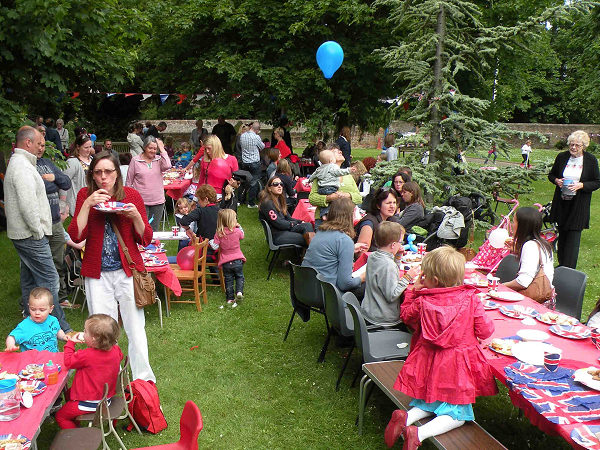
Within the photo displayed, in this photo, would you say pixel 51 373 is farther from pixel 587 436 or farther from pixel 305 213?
pixel 305 213

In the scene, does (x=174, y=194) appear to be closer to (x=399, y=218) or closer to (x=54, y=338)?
(x=399, y=218)

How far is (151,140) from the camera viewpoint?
25.3 ft

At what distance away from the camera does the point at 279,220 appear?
25.5 feet

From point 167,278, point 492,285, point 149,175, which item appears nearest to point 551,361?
point 492,285

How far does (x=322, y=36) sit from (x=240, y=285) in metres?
9.13

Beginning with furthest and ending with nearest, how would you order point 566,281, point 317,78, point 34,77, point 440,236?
1. point 317,78
2. point 34,77
3. point 440,236
4. point 566,281

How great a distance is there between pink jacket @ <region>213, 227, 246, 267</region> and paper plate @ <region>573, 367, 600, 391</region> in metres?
4.48

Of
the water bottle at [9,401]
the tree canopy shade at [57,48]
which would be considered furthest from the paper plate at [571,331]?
the tree canopy shade at [57,48]

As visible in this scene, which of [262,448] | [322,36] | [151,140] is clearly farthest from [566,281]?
[322,36]

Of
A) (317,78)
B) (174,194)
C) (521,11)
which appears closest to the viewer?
(174,194)

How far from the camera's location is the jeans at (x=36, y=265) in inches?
205

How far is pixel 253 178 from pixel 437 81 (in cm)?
503

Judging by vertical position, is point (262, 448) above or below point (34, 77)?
below

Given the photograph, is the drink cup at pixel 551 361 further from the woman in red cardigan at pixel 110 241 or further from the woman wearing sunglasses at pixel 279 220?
the woman wearing sunglasses at pixel 279 220
